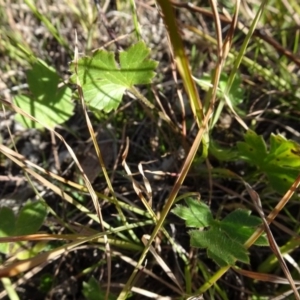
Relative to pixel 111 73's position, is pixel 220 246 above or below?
below

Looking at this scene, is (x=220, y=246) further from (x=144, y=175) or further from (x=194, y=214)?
(x=144, y=175)

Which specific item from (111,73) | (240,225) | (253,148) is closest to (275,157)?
(253,148)

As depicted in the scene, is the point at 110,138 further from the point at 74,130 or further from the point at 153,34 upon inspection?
the point at 153,34

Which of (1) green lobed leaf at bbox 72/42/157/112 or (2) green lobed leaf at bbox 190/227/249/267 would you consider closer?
(2) green lobed leaf at bbox 190/227/249/267

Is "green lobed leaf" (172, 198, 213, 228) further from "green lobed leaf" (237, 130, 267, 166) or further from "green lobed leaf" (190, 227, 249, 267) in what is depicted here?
"green lobed leaf" (237, 130, 267, 166)

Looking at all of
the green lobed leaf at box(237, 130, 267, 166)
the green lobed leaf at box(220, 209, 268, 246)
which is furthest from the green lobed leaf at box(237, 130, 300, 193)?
the green lobed leaf at box(220, 209, 268, 246)
